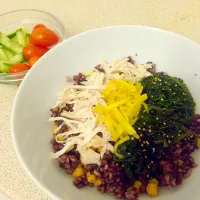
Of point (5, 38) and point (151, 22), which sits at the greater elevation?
point (151, 22)

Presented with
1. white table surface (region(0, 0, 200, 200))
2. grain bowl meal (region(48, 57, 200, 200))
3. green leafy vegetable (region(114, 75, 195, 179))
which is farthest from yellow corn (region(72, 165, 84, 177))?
white table surface (region(0, 0, 200, 200))

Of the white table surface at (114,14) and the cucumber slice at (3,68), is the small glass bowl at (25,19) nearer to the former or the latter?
the white table surface at (114,14)

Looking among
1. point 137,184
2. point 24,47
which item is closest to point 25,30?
point 24,47

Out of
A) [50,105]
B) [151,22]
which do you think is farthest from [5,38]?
[151,22]

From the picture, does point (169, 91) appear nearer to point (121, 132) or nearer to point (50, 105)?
point (121, 132)

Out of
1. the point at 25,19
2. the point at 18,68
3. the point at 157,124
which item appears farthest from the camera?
the point at 25,19

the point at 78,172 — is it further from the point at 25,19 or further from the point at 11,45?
the point at 25,19
